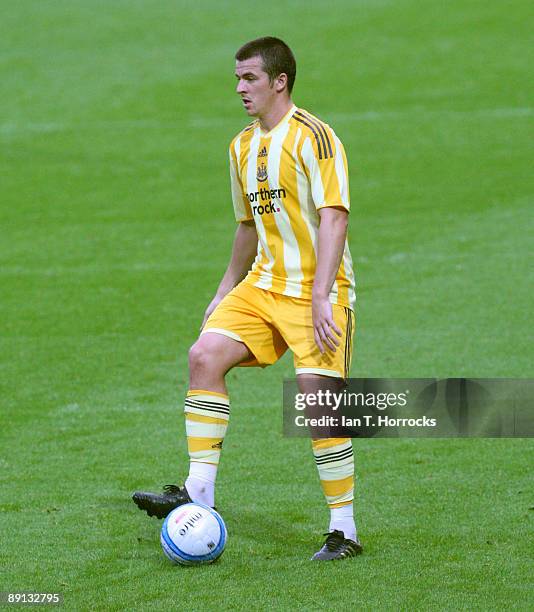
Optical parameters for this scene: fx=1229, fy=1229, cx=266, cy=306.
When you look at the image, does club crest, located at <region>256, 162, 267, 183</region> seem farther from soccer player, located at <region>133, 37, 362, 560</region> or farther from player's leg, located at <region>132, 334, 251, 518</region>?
player's leg, located at <region>132, 334, 251, 518</region>

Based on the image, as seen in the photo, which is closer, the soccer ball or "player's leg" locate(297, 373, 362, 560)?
the soccer ball

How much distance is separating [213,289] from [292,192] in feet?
25.0

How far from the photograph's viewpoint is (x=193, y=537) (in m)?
5.37

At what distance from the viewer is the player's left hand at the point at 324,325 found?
5465 mm

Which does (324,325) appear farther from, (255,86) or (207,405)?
(255,86)

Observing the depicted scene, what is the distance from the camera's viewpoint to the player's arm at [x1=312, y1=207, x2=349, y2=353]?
17.9 feet

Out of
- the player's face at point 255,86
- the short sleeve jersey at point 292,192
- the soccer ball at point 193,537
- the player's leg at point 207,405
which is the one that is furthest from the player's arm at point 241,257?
the soccer ball at point 193,537

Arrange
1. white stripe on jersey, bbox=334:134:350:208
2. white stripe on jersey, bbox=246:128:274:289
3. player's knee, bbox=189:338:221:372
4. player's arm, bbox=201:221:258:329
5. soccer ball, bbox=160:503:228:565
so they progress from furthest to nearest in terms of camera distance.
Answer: player's arm, bbox=201:221:258:329 → white stripe on jersey, bbox=246:128:274:289 → player's knee, bbox=189:338:221:372 → white stripe on jersey, bbox=334:134:350:208 → soccer ball, bbox=160:503:228:565

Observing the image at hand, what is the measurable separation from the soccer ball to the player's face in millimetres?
1858

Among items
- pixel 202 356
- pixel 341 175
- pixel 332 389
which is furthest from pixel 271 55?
pixel 332 389

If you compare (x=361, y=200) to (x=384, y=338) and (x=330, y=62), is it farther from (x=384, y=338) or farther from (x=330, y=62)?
(x=330, y=62)

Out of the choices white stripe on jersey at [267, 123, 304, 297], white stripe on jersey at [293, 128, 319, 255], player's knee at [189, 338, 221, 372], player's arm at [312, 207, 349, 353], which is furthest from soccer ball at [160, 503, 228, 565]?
white stripe on jersey at [293, 128, 319, 255]

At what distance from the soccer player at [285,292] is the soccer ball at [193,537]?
0.69ft

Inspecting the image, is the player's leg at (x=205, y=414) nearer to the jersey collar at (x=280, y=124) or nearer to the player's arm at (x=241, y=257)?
the player's arm at (x=241, y=257)
